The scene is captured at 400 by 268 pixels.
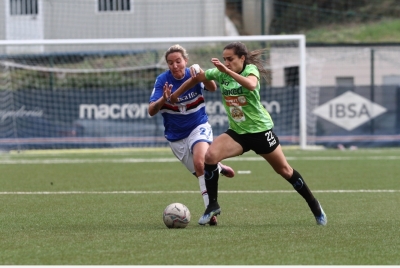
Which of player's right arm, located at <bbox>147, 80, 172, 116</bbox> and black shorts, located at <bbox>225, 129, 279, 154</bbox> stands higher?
player's right arm, located at <bbox>147, 80, 172, 116</bbox>

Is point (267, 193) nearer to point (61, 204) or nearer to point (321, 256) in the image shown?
point (61, 204)

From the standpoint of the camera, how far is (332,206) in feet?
32.5

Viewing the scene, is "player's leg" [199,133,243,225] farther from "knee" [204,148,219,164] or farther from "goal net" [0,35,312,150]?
"goal net" [0,35,312,150]

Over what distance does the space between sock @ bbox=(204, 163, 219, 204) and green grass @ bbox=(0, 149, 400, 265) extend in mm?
305

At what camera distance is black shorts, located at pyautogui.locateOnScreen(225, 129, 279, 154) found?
26.4 feet

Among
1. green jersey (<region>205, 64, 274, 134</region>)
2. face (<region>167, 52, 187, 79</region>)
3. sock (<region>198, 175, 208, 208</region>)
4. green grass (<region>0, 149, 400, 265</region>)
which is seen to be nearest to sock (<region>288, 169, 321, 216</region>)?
green grass (<region>0, 149, 400, 265</region>)

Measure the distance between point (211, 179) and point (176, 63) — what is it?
50.8 inches

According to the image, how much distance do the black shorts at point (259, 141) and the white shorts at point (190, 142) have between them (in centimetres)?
91

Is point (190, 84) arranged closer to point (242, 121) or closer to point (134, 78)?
point (242, 121)

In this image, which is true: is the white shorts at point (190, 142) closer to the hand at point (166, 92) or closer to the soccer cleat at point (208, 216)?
the hand at point (166, 92)

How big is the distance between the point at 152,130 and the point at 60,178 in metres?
8.80

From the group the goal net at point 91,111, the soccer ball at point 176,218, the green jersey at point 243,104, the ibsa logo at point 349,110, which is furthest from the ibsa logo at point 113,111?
the soccer ball at point 176,218

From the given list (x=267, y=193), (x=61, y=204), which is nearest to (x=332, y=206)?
(x=267, y=193)

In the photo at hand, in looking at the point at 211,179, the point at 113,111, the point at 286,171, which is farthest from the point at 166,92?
the point at 113,111
